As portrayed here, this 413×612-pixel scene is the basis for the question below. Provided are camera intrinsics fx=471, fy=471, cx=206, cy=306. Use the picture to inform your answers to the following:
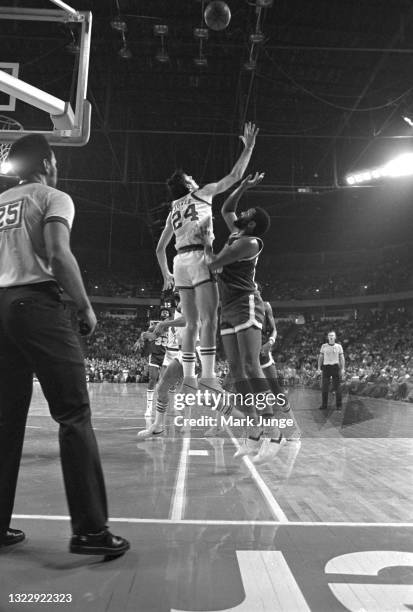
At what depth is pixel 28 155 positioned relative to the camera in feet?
8.18

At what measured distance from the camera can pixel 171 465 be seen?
14.2ft

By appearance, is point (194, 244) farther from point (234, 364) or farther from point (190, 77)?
point (190, 77)

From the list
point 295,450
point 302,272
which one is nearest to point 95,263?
point 302,272

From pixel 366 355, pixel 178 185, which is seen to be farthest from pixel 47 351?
pixel 366 355

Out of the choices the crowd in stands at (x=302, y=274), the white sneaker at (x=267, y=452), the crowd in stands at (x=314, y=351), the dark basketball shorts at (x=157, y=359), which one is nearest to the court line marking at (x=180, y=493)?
the white sneaker at (x=267, y=452)

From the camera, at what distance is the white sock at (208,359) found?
4320mm

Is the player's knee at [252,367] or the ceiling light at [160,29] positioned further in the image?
the ceiling light at [160,29]

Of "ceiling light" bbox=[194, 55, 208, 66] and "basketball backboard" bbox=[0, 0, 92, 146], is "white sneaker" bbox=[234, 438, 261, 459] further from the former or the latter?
"ceiling light" bbox=[194, 55, 208, 66]

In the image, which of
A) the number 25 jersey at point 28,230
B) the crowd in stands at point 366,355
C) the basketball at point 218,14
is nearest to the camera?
the number 25 jersey at point 28,230

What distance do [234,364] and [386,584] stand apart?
104 inches

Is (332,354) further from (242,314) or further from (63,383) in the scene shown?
(63,383)

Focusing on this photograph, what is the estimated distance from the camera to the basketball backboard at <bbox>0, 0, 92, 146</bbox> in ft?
14.1

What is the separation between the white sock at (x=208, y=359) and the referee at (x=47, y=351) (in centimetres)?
212

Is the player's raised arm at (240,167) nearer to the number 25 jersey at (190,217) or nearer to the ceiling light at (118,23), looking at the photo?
the number 25 jersey at (190,217)
